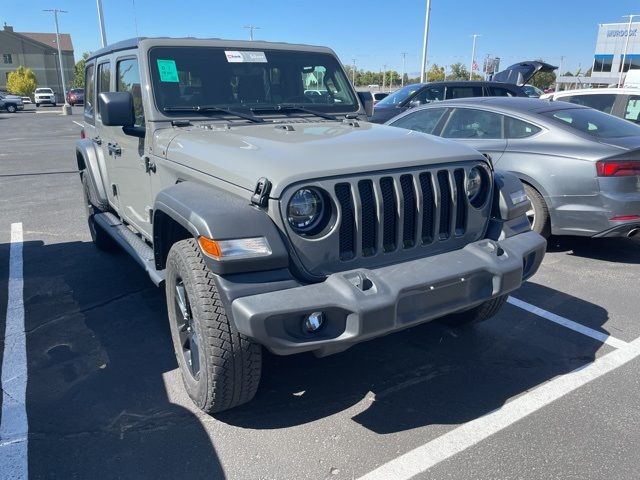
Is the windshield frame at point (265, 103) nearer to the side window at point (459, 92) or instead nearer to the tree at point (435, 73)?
the side window at point (459, 92)

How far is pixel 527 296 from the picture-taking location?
4.56 m

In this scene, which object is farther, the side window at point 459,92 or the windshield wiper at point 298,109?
the side window at point 459,92

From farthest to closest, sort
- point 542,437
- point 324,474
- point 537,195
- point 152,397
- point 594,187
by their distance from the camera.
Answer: point 537,195 < point 594,187 < point 152,397 < point 542,437 < point 324,474

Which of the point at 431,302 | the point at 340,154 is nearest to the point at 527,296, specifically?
the point at 431,302

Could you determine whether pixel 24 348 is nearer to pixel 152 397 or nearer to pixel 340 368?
pixel 152 397

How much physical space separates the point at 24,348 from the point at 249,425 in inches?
73.3

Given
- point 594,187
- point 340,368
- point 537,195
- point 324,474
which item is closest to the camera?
point 324,474

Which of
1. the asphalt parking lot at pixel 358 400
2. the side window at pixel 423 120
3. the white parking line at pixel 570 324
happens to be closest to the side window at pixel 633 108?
the side window at pixel 423 120

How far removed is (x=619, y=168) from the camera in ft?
16.1

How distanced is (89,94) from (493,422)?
498cm

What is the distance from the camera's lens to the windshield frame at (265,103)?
143 inches

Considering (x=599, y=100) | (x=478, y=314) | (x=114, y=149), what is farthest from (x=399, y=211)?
(x=599, y=100)

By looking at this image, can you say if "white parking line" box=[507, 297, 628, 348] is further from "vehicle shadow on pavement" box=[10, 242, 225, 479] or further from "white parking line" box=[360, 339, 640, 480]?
"vehicle shadow on pavement" box=[10, 242, 225, 479]

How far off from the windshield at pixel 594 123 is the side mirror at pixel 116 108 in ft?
14.2
